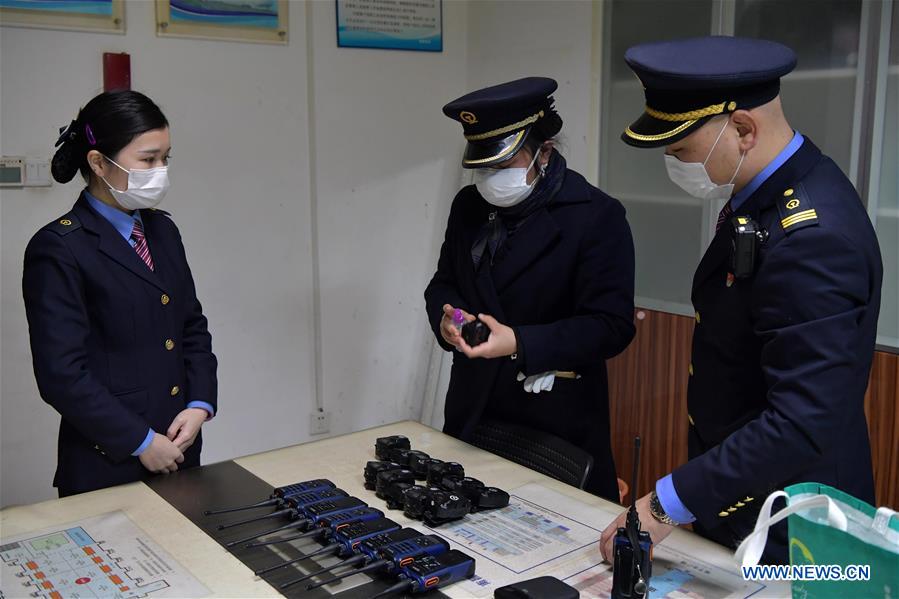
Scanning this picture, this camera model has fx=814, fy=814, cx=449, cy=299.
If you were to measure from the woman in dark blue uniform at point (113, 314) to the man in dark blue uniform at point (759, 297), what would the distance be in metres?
1.13

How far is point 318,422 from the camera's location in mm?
3691

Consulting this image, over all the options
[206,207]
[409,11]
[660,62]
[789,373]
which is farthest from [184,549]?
[409,11]

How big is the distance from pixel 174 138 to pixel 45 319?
153 centimetres

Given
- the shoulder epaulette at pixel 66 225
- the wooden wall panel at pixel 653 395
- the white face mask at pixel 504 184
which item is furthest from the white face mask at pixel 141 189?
the wooden wall panel at pixel 653 395

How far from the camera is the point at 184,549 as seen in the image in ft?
4.82

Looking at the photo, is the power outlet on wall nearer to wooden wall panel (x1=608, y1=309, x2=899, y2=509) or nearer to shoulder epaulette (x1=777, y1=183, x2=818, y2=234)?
wooden wall panel (x1=608, y1=309, x2=899, y2=509)

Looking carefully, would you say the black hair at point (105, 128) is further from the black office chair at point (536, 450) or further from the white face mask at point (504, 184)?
the black office chair at point (536, 450)

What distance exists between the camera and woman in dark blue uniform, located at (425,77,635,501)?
Answer: 1965 millimetres

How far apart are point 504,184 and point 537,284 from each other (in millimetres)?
268

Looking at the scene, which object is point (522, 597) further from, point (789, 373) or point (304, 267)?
point (304, 267)

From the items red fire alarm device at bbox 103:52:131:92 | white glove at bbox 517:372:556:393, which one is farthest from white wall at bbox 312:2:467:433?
white glove at bbox 517:372:556:393

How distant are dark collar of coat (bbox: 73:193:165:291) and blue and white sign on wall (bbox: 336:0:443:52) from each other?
1.86 m

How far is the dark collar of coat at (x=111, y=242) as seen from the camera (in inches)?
75.6

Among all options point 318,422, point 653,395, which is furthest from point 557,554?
point 318,422
